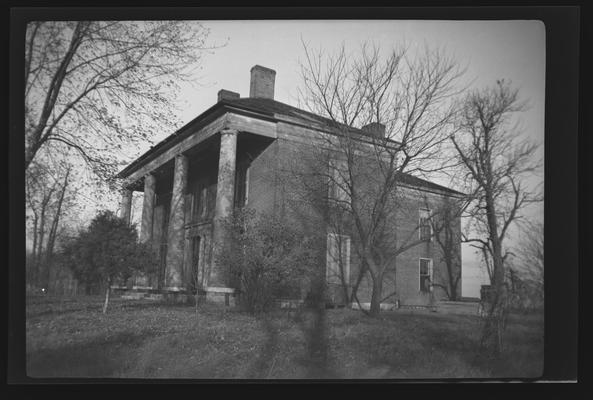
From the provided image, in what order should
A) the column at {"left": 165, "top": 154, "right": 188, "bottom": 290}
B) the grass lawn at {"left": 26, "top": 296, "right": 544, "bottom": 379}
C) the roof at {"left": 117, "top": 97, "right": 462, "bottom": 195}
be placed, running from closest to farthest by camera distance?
the grass lawn at {"left": 26, "top": 296, "right": 544, "bottom": 379} → the roof at {"left": 117, "top": 97, "right": 462, "bottom": 195} → the column at {"left": 165, "top": 154, "right": 188, "bottom": 290}

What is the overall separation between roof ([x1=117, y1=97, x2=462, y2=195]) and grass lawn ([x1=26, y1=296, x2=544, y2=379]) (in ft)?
10.4

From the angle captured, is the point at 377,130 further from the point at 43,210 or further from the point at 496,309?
the point at 43,210

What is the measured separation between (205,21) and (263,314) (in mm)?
6241

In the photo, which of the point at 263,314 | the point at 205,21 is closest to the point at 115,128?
the point at 205,21

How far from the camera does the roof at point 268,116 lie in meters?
11.3

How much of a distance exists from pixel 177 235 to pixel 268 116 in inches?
208

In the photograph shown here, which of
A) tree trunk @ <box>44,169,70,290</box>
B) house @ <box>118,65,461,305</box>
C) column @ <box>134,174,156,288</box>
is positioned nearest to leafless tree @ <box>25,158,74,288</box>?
tree trunk @ <box>44,169,70,290</box>

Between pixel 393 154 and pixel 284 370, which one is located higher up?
pixel 393 154

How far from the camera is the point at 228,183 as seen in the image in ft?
44.1

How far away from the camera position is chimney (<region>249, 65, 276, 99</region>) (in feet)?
39.8

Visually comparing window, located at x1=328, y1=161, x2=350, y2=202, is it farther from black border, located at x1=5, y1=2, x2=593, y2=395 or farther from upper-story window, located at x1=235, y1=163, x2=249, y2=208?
black border, located at x1=5, y1=2, x2=593, y2=395

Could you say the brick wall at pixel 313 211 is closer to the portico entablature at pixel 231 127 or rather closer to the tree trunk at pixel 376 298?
the portico entablature at pixel 231 127
